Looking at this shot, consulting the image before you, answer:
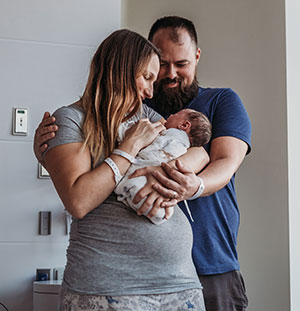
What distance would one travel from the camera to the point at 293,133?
2854mm

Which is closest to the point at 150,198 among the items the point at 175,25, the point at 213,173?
the point at 213,173

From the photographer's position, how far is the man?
1812 millimetres

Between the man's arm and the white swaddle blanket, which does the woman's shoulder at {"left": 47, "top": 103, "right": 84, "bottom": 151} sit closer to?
the white swaddle blanket

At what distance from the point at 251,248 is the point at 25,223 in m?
1.26

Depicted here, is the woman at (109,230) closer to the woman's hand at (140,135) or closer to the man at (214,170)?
the woman's hand at (140,135)

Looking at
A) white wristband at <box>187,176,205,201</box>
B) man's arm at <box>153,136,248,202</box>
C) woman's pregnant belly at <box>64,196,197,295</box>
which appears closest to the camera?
woman's pregnant belly at <box>64,196,197,295</box>

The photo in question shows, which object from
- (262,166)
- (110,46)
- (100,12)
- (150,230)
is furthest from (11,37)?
(150,230)

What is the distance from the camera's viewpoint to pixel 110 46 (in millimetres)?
1575

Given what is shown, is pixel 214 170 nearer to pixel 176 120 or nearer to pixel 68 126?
pixel 176 120

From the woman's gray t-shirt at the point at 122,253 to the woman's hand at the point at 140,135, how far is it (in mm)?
137

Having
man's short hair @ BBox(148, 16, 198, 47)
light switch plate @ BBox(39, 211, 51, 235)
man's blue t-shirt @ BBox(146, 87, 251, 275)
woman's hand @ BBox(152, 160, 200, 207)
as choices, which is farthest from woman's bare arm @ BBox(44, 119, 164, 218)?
light switch plate @ BBox(39, 211, 51, 235)

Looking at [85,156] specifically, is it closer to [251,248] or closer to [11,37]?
[11,37]

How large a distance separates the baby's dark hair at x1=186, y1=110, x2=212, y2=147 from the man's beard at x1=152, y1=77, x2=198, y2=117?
0.30 m

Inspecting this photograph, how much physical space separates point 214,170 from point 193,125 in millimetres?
176
